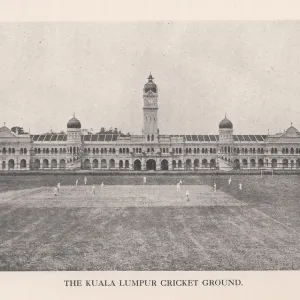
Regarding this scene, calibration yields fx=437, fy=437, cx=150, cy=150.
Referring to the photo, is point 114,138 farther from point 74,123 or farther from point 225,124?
point 225,124

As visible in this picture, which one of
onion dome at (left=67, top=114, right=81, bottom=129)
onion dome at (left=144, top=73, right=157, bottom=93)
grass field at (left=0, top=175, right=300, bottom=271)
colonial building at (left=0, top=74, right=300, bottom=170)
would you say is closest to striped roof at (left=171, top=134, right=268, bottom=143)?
colonial building at (left=0, top=74, right=300, bottom=170)

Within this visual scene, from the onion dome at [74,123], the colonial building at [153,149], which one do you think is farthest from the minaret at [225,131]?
the onion dome at [74,123]

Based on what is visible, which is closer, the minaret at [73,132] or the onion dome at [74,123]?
the onion dome at [74,123]

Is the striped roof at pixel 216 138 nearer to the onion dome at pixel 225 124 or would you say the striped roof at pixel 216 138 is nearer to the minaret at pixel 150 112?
the onion dome at pixel 225 124

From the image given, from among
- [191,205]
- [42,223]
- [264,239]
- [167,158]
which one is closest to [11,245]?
[42,223]

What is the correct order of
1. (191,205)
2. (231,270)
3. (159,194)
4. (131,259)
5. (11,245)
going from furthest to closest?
1. (159,194)
2. (191,205)
3. (11,245)
4. (131,259)
5. (231,270)

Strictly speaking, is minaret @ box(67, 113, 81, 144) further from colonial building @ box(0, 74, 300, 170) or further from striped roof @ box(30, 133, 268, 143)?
striped roof @ box(30, 133, 268, 143)

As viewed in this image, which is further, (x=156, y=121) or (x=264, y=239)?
(x=156, y=121)

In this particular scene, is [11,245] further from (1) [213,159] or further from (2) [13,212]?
(1) [213,159]
